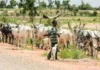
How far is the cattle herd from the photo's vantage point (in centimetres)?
2495

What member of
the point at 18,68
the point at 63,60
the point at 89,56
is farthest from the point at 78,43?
the point at 18,68

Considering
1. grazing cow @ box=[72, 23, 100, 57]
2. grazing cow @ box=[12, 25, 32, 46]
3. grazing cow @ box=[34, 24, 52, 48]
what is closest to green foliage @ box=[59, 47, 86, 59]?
grazing cow @ box=[72, 23, 100, 57]

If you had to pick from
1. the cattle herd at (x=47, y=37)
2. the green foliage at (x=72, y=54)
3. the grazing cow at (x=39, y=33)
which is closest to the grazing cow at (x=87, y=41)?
the cattle herd at (x=47, y=37)

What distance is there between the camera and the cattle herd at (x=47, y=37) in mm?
24953

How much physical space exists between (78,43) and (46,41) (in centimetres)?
423

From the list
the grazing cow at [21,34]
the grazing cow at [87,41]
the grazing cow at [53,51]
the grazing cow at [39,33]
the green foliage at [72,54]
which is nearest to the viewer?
the grazing cow at [53,51]

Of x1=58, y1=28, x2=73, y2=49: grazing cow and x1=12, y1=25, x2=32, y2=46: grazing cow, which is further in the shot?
x1=12, y1=25, x2=32, y2=46: grazing cow

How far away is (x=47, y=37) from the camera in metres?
28.9

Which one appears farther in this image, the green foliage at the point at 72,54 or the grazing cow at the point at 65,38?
the grazing cow at the point at 65,38

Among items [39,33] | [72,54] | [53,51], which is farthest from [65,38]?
[53,51]

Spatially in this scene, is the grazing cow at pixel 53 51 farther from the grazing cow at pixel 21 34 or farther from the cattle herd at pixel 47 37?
the grazing cow at pixel 21 34

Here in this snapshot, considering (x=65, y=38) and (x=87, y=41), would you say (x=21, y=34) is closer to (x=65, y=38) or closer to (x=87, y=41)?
(x=65, y=38)

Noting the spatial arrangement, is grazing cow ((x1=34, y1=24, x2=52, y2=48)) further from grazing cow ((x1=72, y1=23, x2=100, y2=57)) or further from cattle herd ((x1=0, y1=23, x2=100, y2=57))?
grazing cow ((x1=72, y1=23, x2=100, y2=57))

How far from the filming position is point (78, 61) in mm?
19203
